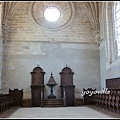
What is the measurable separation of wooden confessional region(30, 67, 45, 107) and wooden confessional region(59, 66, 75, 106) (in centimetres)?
141

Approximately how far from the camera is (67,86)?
13.3 meters

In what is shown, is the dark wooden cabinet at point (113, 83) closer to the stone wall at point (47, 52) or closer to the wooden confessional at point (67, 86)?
the stone wall at point (47, 52)

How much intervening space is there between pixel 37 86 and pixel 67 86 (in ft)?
6.50

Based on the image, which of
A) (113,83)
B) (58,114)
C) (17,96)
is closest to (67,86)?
(113,83)

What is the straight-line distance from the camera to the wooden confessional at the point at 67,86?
13095 millimetres

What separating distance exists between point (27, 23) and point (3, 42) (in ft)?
7.49

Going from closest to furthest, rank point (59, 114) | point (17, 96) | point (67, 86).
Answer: point (59, 114) < point (17, 96) < point (67, 86)

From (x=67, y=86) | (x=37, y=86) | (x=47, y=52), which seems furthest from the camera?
(x=47, y=52)

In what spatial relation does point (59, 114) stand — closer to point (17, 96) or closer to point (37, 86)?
point (37, 86)

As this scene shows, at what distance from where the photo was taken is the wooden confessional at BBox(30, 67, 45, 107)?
1282cm

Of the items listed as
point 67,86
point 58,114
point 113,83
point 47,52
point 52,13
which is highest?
point 52,13

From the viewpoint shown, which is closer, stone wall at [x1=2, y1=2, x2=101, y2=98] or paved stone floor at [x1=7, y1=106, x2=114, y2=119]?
paved stone floor at [x1=7, y1=106, x2=114, y2=119]

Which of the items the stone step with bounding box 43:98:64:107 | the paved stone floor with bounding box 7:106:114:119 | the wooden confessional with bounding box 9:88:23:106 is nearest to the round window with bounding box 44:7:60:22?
the wooden confessional with bounding box 9:88:23:106

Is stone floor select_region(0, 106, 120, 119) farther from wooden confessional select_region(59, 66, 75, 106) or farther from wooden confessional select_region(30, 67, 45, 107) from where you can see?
wooden confessional select_region(59, 66, 75, 106)
